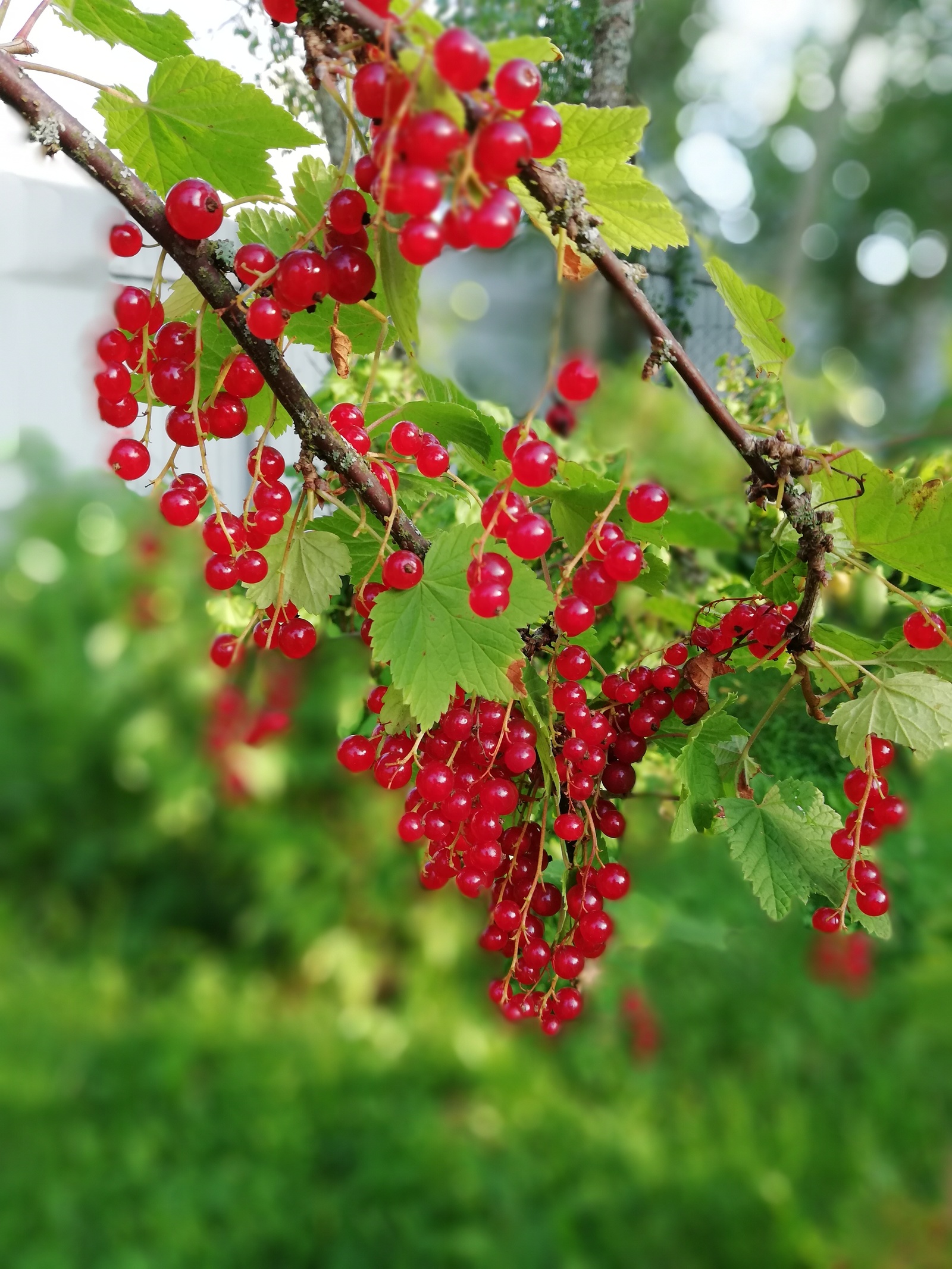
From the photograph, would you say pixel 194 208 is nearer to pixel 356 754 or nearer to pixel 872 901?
pixel 356 754

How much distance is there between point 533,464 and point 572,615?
7 centimetres

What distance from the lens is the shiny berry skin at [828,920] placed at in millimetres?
404

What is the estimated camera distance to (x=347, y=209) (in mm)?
315

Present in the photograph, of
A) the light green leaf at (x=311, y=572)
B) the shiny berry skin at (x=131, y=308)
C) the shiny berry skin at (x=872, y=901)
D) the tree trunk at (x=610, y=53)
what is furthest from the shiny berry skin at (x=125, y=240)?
the tree trunk at (x=610, y=53)

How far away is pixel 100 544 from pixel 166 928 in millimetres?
875

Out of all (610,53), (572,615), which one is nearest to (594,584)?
(572,615)

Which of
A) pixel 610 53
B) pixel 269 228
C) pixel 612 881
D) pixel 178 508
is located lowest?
pixel 612 881

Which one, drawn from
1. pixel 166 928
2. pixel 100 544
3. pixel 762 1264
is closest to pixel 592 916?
pixel 762 1264

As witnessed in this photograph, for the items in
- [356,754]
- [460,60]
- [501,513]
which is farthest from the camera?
[356,754]

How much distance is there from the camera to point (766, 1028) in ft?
5.44

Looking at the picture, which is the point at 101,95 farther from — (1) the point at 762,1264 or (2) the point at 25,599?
(2) the point at 25,599

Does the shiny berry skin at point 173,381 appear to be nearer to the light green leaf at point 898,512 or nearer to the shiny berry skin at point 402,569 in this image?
the shiny berry skin at point 402,569

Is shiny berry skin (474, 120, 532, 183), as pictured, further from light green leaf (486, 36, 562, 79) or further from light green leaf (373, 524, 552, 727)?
light green leaf (373, 524, 552, 727)

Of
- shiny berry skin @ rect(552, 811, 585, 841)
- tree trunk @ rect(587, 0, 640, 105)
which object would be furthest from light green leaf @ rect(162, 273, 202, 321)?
tree trunk @ rect(587, 0, 640, 105)
